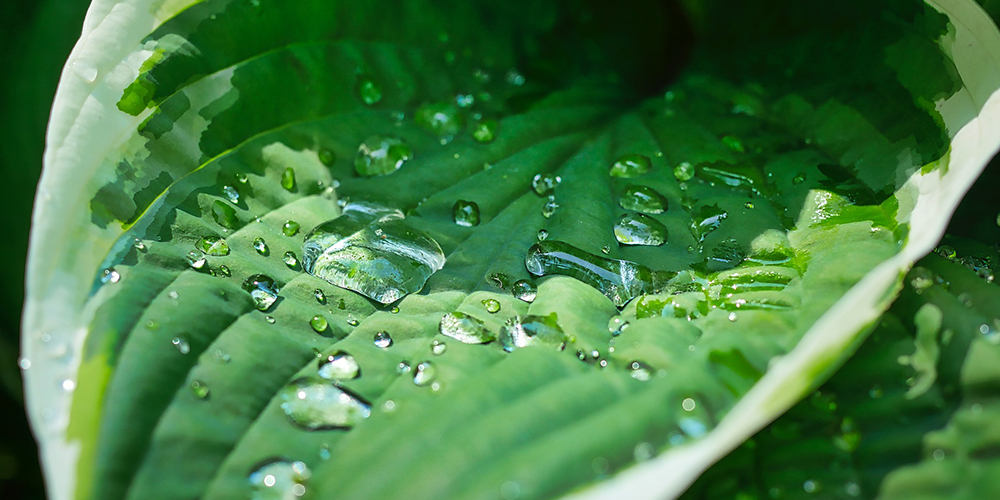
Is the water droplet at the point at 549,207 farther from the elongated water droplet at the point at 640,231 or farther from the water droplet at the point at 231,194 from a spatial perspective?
the water droplet at the point at 231,194

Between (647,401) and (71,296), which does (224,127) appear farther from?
(647,401)

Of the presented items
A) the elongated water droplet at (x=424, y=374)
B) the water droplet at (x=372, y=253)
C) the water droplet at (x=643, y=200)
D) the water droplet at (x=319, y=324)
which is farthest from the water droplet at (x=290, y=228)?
the water droplet at (x=643, y=200)

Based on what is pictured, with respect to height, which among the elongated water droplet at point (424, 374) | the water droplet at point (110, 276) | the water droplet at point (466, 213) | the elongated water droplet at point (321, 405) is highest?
the water droplet at point (110, 276)

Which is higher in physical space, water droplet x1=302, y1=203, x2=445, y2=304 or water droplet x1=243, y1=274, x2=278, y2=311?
water droplet x1=243, y1=274, x2=278, y2=311

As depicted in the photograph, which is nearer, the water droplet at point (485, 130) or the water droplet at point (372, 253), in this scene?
the water droplet at point (372, 253)

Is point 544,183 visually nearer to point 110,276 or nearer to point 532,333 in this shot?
point 532,333

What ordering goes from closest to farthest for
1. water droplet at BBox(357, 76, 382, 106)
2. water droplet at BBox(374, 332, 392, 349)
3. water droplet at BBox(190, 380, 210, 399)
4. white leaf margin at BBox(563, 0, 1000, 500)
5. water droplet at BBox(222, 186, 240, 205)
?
1. white leaf margin at BBox(563, 0, 1000, 500)
2. water droplet at BBox(190, 380, 210, 399)
3. water droplet at BBox(374, 332, 392, 349)
4. water droplet at BBox(222, 186, 240, 205)
5. water droplet at BBox(357, 76, 382, 106)

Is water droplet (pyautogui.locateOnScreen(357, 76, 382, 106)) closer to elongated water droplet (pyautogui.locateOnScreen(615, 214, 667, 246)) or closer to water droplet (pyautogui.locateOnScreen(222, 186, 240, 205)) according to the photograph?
water droplet (pyautogui.locateOnScreen(222, 186, 240, 205))

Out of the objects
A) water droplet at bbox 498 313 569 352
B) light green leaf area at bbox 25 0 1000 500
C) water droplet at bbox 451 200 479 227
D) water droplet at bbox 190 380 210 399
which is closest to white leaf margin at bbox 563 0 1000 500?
light green leaf area at bbox 25 0 1000 500
